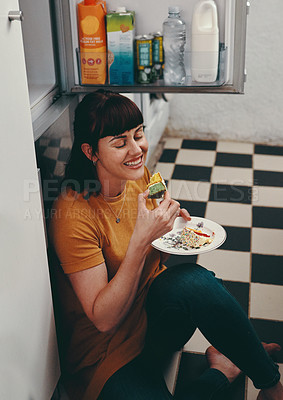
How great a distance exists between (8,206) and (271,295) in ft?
4.41

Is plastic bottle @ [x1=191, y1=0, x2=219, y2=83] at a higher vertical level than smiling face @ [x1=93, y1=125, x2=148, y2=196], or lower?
higher

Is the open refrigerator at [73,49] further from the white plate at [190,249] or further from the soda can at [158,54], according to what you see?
the white plate at [190,249]

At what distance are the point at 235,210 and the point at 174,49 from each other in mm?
1228

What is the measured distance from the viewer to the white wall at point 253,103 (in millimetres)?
3131

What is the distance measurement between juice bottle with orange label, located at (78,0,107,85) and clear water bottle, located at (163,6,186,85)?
195 mm

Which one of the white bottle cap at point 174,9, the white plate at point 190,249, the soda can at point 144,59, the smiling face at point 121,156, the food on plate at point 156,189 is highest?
the white bottle cap at point 174,9

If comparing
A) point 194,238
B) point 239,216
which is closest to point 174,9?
point 194,238

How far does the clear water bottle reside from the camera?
1633mm

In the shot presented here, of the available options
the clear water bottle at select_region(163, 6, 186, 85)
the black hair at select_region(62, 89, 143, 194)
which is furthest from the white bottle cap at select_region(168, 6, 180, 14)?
the black hair at select_region(62, 89, 143, 194)

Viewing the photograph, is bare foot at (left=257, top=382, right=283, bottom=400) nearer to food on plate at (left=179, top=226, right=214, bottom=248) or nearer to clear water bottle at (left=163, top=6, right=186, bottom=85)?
food on plate at (left=179, top=226, right=214, bottom=248)

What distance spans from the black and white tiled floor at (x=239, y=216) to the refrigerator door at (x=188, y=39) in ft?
2.84

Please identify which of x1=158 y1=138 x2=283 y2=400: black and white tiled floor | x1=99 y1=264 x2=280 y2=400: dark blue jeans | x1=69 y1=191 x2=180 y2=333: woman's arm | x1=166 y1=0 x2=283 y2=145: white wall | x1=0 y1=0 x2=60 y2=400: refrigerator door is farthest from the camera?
x1=166 y1=0 x2=283 y2=145: white wall

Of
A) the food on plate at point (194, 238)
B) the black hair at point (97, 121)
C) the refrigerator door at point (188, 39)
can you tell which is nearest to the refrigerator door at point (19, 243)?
the black hair at point (97, 121)

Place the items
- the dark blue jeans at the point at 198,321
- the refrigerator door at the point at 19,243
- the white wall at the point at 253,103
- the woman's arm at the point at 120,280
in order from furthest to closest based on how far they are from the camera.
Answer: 1. the white wall at the point at 253,103
2. the dark blue jeans at the point at 198,321
3. the woman's arm at the point at 120,280
4. the refrigerator door at the point at 19,243
